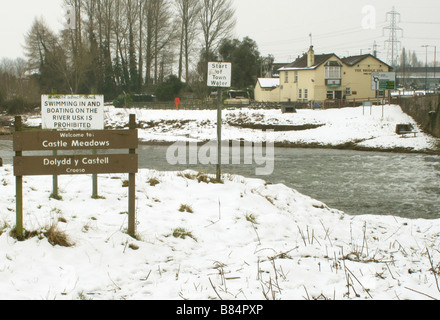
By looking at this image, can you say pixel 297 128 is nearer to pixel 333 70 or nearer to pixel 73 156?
pixel 333 70

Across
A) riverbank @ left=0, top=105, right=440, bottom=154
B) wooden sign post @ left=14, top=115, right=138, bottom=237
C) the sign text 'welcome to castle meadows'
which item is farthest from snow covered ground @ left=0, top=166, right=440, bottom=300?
riverbank @ left=0, top=105, right=440, bottom=154

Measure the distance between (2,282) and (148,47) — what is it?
72.8 meters

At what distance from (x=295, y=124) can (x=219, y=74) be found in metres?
31.4

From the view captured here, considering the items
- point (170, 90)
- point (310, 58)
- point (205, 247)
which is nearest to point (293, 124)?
point (170, 90)

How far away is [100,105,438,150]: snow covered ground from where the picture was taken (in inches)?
1359

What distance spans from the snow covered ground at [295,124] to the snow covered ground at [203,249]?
23.7m

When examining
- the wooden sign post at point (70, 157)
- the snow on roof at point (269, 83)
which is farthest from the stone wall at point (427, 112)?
the snow on roof at point (269, 83)

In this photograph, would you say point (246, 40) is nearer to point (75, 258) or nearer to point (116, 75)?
point (116, 75)

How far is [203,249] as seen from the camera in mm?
6973

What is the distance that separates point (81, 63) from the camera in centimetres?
5728

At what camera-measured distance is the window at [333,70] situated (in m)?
70.6

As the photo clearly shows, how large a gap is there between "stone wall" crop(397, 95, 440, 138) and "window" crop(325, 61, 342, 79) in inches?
1167

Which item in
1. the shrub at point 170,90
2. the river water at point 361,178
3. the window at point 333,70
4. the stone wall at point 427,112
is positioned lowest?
the river water at point 361,178

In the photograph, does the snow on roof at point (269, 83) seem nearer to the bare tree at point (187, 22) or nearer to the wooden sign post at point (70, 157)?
the bare tree at point (187, 22)
